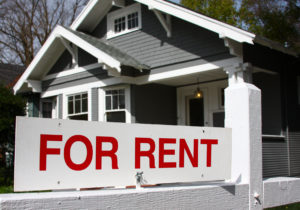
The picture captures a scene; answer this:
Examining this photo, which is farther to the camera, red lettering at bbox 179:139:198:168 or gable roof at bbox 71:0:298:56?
gable roof at bbox 71:0:298:56

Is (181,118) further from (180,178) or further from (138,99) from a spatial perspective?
(180,178)

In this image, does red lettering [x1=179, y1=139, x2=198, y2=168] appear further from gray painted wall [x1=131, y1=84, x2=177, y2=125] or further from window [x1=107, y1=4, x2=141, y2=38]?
window [x1=107, y1=4, x2=141, y2=38]

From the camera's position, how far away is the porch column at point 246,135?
5562mm

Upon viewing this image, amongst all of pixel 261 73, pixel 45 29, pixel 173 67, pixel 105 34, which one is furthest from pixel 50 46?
pixel 45 29

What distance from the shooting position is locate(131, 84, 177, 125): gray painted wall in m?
11.5

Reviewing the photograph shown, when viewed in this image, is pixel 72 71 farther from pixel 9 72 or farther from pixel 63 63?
pixel 9 72

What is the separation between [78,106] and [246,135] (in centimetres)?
842

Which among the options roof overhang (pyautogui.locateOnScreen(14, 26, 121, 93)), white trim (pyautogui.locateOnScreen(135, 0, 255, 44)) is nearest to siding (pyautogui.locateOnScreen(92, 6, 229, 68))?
white trim (pyautogui.locateOnScreen(135, 0, 255, 44))

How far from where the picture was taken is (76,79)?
13.0 metres

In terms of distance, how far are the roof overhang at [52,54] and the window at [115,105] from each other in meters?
1.15

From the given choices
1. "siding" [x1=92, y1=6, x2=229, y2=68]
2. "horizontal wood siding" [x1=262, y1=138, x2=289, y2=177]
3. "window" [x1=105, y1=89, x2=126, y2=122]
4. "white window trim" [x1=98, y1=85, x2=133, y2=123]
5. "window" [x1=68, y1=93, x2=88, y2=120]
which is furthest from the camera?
"window" [x1=68, y1=93, x2=88, y2=120]

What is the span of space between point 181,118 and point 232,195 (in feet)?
23.7

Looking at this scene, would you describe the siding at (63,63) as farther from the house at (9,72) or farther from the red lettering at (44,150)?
→ the house at (9,72)

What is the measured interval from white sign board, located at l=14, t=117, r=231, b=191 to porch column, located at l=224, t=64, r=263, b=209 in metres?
0.20
